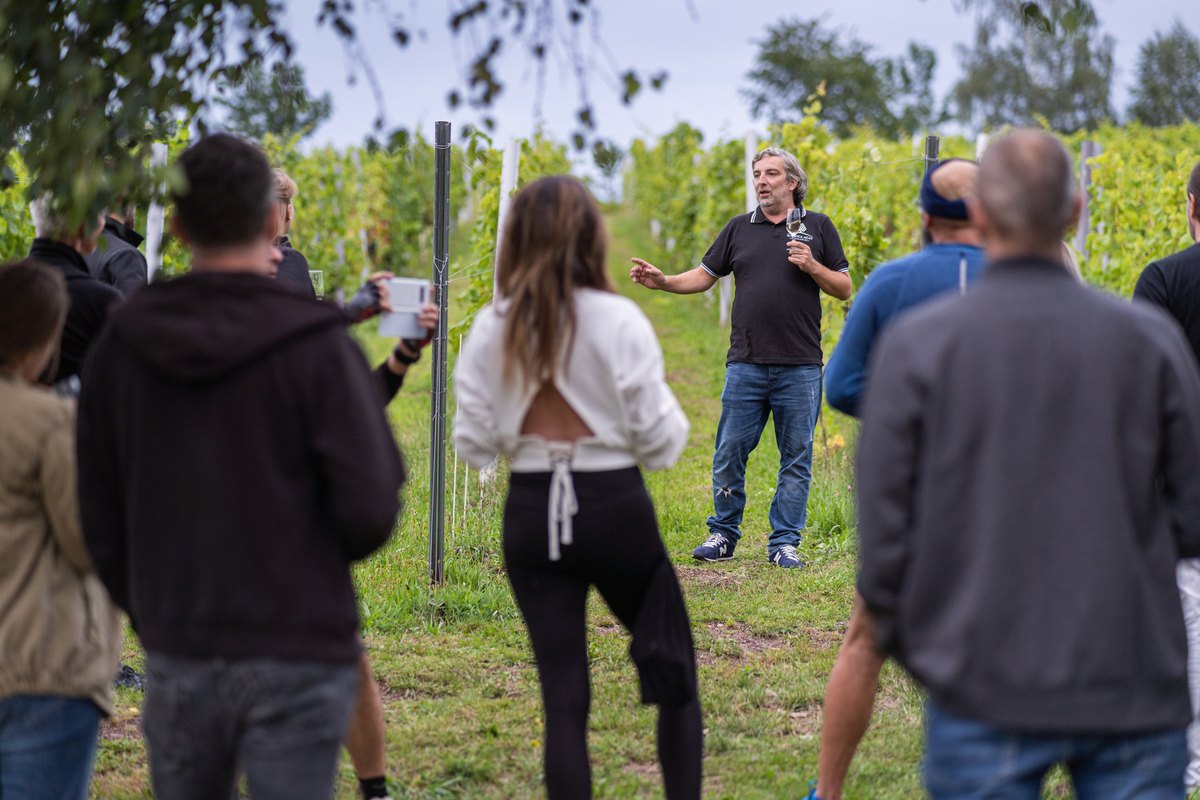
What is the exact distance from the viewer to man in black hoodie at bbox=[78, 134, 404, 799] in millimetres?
2154

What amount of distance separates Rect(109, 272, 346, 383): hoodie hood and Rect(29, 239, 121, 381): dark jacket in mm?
1104

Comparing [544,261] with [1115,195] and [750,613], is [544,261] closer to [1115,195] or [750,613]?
[750,613]

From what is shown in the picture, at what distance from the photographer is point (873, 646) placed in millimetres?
3158

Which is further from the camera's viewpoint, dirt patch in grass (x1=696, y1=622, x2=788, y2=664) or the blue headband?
dirt patch in grass (x1=696, y1=622, x2=788, y2=664)

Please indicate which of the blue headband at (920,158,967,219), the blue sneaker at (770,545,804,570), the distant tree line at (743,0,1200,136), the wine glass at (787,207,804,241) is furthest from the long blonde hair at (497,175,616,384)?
the distant tree line at (743,0,1200,136)

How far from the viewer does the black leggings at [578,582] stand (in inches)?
112

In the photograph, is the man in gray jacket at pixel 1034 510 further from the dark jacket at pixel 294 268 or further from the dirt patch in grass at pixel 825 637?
the dirt patch in grass at pixel 825 637

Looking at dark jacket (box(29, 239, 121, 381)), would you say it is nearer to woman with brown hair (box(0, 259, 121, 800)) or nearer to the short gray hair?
woman with brown hair (box(0, 259, 121, 800))

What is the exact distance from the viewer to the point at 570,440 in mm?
2857

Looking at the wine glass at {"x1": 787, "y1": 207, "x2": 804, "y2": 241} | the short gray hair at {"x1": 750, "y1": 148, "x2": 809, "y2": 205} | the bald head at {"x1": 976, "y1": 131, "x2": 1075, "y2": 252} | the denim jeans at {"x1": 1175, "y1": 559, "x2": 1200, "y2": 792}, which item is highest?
the short gray hair at {"x1": 750, "y1": 148, "x2": 809, "y2": 205}

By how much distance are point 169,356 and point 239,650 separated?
Answer: 0.50m

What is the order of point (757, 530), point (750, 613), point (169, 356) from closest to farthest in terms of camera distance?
1. point (169, 356)
2. point (750, 613)
3. point (757, 530)

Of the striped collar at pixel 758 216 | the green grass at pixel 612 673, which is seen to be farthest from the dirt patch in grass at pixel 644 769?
the striped collar at pixel 758 216

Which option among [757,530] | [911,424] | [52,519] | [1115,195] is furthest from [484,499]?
[1115,195]
